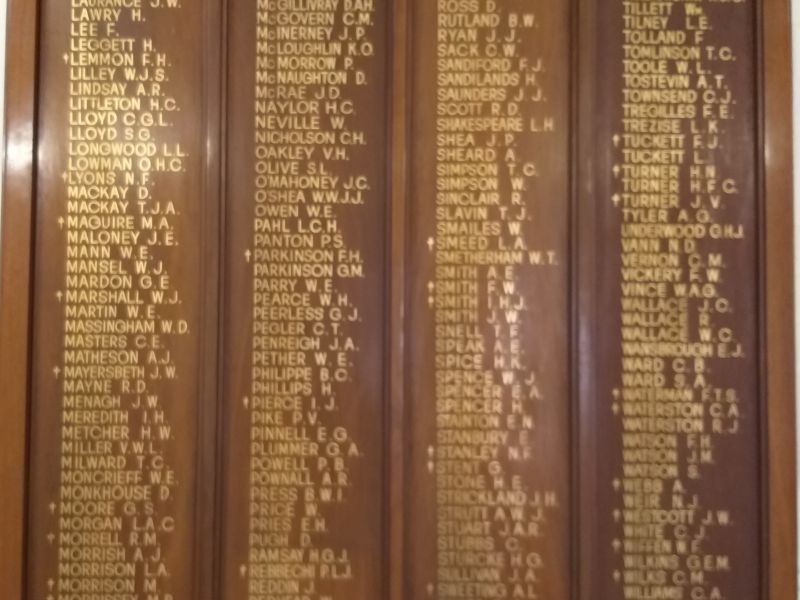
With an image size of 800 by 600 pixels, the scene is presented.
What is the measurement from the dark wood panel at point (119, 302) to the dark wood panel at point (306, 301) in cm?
9

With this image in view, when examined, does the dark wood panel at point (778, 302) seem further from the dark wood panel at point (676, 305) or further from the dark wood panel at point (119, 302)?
the dark wood panel at point (119, 302)

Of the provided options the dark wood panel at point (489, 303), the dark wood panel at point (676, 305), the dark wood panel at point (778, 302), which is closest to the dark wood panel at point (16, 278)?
the dark wood panel at point (489, 303)

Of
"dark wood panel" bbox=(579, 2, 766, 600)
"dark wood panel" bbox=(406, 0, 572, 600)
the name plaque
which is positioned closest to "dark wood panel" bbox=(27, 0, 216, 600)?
the name plaque

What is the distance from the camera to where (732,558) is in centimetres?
191

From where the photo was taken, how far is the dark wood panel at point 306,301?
6.31 feet

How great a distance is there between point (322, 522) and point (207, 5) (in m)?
1.22

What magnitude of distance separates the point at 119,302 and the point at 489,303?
33.2 inches

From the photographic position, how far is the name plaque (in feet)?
6.27

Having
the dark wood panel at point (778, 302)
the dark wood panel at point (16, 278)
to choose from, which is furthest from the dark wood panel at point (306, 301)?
the dark wood panel at point (778, 302)

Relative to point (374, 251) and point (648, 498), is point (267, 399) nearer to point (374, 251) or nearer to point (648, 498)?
point (374, 251)

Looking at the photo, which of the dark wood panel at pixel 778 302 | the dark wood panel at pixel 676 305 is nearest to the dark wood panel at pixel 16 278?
the dark wood panel at pixel 676 305

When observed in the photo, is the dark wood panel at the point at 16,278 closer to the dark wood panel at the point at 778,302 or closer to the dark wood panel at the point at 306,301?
the dark wood panel at the point at 306,301

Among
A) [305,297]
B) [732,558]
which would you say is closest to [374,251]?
[305,297]

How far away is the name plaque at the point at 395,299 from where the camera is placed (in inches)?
75.3
